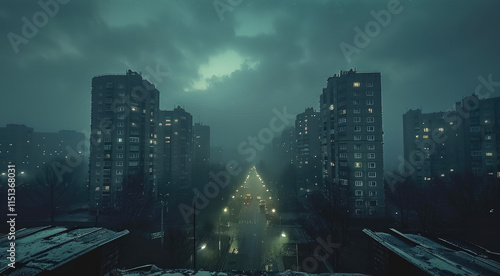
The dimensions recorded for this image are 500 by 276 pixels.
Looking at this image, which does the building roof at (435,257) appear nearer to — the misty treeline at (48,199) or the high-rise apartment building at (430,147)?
the misty treeline at (48,199)

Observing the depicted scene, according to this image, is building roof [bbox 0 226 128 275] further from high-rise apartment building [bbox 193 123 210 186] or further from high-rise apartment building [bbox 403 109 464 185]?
high-rise apartment building [bbox 193 123 210 186]

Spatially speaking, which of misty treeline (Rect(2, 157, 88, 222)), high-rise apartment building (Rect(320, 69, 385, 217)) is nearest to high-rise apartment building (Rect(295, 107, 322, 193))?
high-rise apartment building (Rect(320, 69, 385, 217))

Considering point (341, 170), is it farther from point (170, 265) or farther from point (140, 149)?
point (140, 149)

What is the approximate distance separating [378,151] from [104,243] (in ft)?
158

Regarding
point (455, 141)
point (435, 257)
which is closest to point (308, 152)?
point (455, 141)

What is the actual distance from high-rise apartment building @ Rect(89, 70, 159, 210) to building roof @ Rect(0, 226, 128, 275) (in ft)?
131

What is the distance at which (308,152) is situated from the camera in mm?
81188

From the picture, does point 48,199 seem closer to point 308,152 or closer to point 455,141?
point 308,152

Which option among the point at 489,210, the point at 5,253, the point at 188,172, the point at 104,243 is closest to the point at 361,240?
the point at 489,210

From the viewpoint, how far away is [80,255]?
19.4 ft

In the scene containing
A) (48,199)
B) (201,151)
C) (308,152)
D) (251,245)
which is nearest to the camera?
(251,245)

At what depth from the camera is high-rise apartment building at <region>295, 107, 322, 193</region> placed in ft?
244

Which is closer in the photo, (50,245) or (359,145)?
(50,245)

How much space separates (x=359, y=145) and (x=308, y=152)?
125ft
